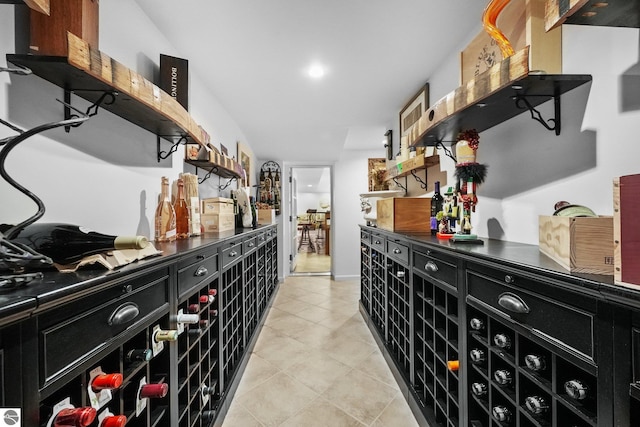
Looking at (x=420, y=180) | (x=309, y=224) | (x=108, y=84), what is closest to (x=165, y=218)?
(x=108, y=84)

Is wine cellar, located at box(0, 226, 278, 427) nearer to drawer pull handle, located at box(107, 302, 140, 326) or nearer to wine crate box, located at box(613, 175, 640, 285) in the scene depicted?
drawer pull handle, located at box(107, 302, 140, 326)

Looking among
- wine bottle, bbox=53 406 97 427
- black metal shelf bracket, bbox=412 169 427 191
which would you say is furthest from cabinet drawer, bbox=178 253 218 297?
black metal shelf bracket, bbox=412 169 427 191

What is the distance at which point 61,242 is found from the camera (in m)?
0.75

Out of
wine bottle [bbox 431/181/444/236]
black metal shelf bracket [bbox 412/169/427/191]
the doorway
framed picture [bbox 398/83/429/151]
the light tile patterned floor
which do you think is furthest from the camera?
the doorway

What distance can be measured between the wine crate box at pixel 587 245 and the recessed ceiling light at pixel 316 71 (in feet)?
5.98

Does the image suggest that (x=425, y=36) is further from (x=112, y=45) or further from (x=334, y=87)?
(x=112, y=45)

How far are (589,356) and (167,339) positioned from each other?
1130 mm

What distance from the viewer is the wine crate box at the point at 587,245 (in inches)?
25.9

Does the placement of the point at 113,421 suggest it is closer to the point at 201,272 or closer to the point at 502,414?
the point at 201,272

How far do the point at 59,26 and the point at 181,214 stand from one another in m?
1.01

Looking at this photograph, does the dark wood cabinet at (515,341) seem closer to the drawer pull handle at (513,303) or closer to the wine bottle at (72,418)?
the drawer pull handle at (513,303)

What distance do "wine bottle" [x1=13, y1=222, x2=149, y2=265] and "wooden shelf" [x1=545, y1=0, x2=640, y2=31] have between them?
52.7 inches

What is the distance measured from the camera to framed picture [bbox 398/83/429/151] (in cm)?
229

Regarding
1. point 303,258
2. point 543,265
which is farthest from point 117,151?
point 303,258
